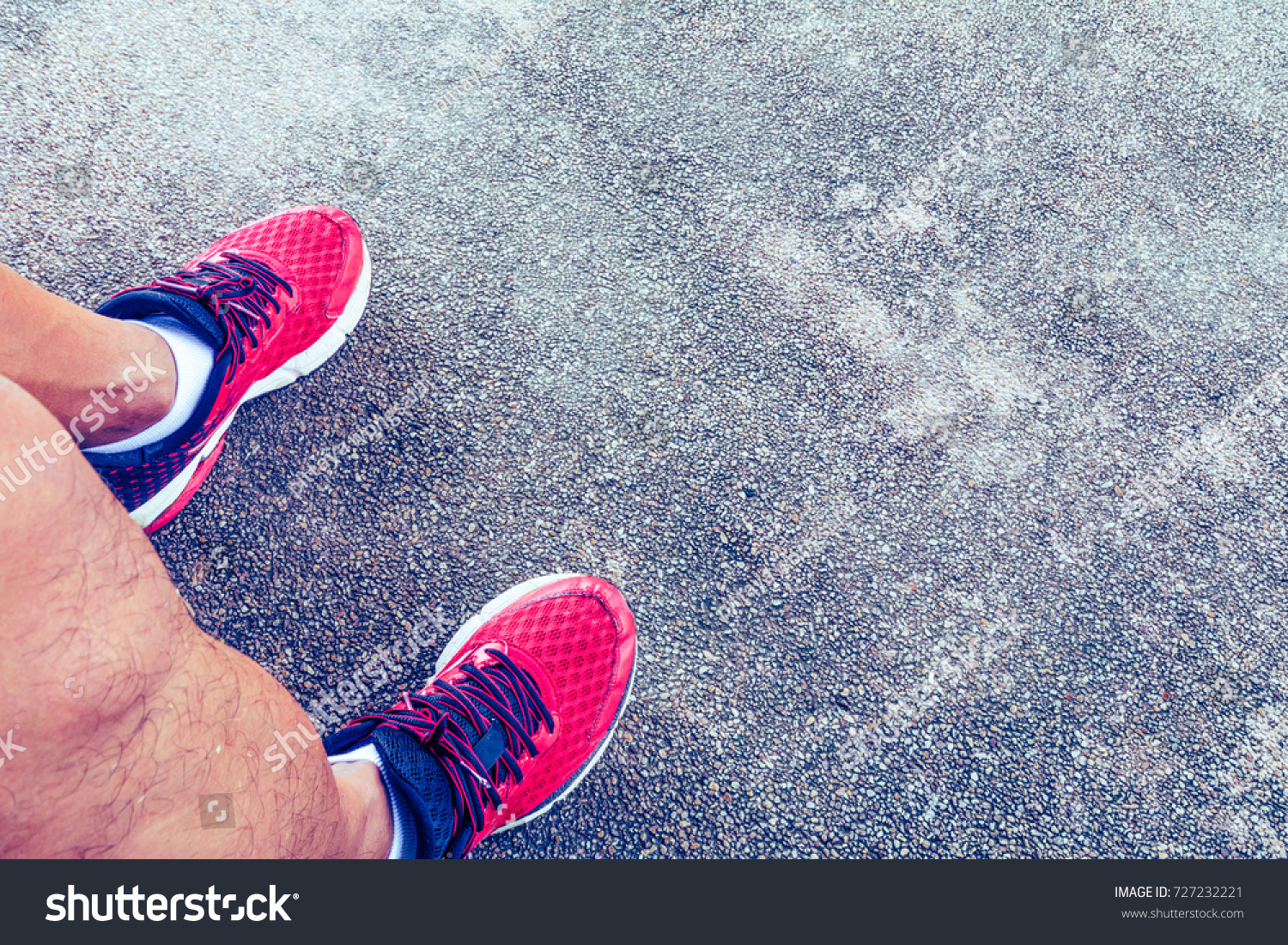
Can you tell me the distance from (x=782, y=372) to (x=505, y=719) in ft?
3.27

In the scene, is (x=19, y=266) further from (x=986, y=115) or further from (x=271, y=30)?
(x=986, y=115)

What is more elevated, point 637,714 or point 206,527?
point 206,527

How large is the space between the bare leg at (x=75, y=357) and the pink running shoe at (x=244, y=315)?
0.24 ft

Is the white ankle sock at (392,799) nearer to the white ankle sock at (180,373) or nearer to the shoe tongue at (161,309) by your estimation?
the white ankle sock at (180,373)

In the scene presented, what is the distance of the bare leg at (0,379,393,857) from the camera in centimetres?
78

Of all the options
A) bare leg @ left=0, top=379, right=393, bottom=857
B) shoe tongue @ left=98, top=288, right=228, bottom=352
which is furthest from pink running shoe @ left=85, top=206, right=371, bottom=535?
bare leg @ left=0, top=379, right=393, bottom=857

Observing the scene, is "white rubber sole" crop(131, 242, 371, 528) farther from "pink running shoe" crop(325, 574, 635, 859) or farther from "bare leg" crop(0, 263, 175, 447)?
"pink running shoe" crop(325, 574, 635, 859)

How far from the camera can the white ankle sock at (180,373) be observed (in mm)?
1408

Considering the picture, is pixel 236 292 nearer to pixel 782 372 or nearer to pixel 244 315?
pixel 244 315

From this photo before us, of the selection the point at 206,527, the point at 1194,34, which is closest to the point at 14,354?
the point at 206,527

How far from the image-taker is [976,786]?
60.7 inches

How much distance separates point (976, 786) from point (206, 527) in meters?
1.70

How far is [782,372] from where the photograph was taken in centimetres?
180

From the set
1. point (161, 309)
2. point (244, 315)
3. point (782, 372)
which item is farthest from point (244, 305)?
point (782, 372)
